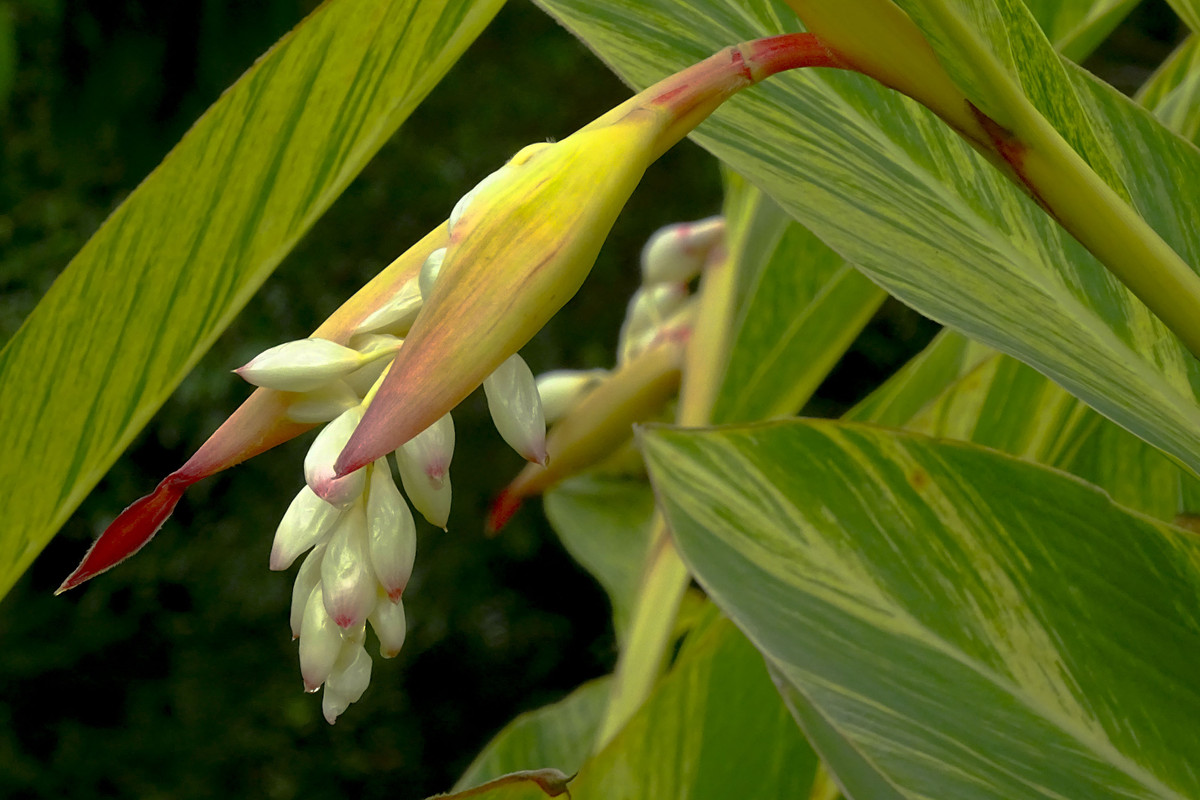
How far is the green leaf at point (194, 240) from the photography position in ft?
0.88

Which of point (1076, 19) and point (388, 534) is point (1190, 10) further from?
point (388, 534)

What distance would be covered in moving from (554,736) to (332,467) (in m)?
0.54

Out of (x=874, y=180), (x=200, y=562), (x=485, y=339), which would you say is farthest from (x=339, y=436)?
(x=200, y=562)

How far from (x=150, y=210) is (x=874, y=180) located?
197 millimetres

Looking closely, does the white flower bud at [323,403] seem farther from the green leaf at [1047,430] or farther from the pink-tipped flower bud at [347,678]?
the green leaf at [1047,430]

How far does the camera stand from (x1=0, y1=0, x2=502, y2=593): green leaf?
269mm

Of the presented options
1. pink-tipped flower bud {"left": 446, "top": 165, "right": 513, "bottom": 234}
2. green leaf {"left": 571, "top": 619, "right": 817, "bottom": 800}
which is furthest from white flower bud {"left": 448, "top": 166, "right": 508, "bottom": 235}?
green leaf {"left": 571, "top": 619, "right": 817, "bottom": 800}

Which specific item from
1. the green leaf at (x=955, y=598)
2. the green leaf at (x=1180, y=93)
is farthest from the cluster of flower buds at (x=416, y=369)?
the green leaf at (x=1180, y=93)

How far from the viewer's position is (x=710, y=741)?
0.36 meters

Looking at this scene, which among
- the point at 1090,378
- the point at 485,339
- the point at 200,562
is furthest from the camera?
the point at 200,562

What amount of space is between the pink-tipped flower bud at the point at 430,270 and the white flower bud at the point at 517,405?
19 mm

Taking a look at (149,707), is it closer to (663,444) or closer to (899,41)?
(663,444)

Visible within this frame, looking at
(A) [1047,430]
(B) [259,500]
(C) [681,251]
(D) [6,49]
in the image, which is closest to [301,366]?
(A) [1047,430]

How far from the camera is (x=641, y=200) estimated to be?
1753mm
